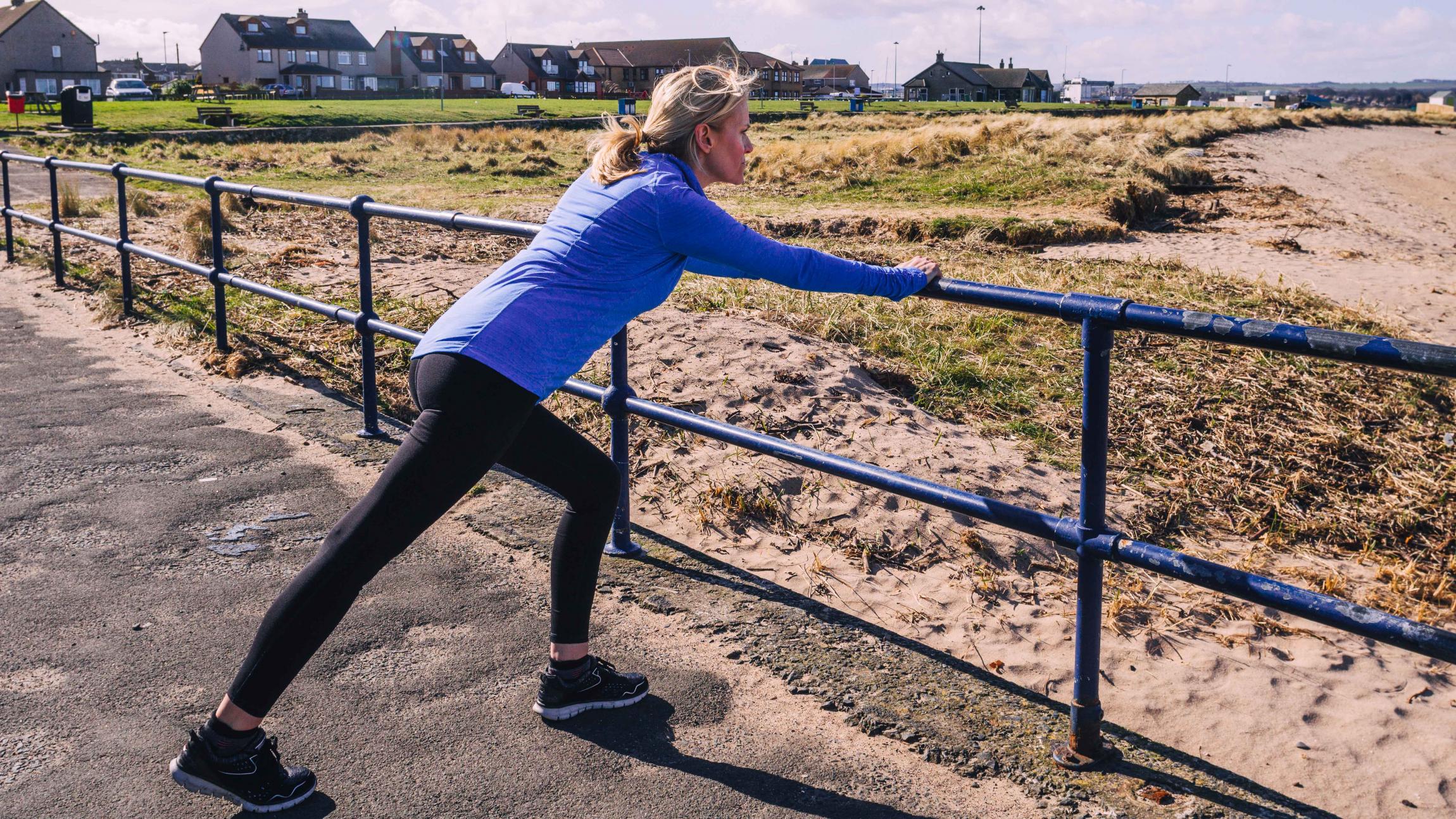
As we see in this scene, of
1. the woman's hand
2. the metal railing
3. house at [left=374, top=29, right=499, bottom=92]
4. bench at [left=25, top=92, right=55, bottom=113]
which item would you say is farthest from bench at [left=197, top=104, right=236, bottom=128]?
house at [left=374, top=29, right=499, bottom=92]

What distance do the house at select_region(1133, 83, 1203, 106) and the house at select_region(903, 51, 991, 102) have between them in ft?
51.1

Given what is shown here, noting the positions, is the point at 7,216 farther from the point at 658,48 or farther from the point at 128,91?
the point at 658,48

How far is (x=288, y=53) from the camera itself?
98.6 metres

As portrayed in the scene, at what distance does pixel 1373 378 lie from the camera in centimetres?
700

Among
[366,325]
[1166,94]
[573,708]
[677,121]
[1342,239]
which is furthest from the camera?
[1166,94]

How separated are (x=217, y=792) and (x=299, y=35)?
10781 centimetres

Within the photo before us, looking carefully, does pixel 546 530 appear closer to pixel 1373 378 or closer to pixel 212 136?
pixel 1373 378

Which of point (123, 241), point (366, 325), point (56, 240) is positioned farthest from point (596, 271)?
point (56, 240)

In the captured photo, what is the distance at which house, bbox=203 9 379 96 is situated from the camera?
96750 mm

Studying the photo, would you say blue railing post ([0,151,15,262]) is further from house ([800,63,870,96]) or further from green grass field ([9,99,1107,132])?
house ([800,63,870,96])

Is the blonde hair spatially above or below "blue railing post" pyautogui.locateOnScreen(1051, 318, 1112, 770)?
above

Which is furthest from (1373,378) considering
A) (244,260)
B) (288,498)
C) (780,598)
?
(244,260)

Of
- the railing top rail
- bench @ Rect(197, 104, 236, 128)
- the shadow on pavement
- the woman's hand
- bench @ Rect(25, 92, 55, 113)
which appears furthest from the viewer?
bench @ Rect(25, 92, 55, 113)

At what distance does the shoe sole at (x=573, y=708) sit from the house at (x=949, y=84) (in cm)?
12220
